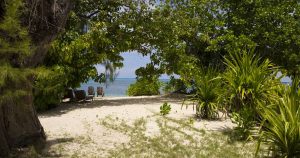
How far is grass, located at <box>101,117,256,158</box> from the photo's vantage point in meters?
7.12

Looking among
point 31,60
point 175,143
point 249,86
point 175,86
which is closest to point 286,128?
point 175,143

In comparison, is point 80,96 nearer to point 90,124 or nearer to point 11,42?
point 90,124

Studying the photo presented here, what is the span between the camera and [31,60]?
6547 millimetres

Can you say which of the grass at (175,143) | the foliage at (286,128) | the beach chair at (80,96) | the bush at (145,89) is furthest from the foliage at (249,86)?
the bush at (145,89)

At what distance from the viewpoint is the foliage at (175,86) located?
1662cm

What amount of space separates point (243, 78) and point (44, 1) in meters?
4.58

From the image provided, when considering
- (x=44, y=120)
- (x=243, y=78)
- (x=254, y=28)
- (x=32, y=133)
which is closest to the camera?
(x=32, y=133)

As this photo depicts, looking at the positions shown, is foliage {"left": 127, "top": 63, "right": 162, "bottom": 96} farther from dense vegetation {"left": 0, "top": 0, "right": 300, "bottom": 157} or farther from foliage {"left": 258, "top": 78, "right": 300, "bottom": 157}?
foliage {"left": 258, "top": 78, "right": 300, "bottom": 157}

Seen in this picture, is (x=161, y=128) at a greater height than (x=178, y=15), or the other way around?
(x=178, y=15)

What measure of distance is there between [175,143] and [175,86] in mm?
9417

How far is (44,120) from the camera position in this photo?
9891 millimetres

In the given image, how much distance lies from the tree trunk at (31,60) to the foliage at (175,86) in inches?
382

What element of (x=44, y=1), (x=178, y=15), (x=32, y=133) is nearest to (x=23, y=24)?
(x=44, y=1)

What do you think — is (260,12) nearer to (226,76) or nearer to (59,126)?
(226,76)
